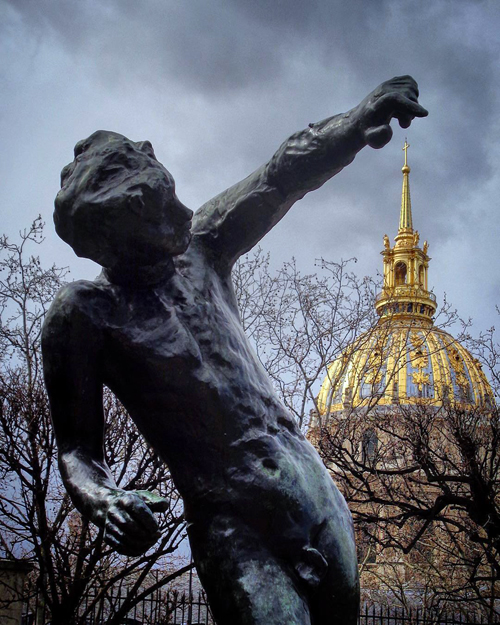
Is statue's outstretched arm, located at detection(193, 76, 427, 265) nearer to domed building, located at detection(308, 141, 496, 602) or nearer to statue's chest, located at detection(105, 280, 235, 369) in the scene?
statue's chest, located at detection(105, 280, 235, 369)

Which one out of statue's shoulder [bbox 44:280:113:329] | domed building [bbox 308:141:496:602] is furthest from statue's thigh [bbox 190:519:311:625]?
domed building [bbox 308:141:496:602]

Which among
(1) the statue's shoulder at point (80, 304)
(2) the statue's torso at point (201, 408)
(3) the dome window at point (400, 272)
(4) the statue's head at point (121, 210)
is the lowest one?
(2) the statue's torso at point (201, 408)

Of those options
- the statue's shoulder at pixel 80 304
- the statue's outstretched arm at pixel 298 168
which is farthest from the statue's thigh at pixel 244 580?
the statue's outstretched arm at pixel 298 168

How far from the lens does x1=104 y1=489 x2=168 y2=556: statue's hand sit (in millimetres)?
1635

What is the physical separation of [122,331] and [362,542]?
1481 cm

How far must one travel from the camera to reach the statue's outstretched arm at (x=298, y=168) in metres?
2.06

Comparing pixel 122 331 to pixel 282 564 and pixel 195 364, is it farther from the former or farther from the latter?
pixel 282 564

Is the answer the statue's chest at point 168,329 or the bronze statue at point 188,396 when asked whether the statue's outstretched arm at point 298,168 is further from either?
the statue's chest at point 168,329

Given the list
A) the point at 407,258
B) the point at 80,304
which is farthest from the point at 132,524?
the point at 407,258

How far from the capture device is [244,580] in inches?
72.7

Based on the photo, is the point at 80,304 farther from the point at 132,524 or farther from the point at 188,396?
the point at 132,524

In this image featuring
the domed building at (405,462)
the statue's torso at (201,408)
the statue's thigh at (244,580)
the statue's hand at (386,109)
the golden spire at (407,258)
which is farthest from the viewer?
the golden spire at (407,258)

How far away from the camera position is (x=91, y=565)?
10.9 meters

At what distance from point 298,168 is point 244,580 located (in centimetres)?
107
